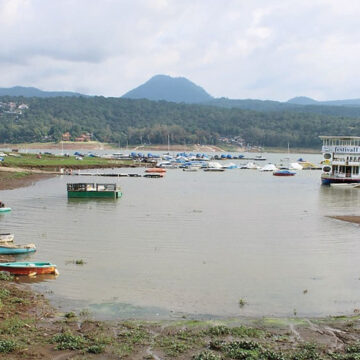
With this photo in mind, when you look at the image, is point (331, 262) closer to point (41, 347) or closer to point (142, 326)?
point (142, 326)

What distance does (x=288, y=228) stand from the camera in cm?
3391

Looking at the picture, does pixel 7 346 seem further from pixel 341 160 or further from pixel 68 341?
pixel 341 160

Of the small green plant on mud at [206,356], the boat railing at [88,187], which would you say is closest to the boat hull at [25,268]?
the small green plant on mud at [206,356]

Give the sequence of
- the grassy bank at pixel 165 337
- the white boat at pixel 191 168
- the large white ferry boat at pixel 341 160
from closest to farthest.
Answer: the grassy bank at pixel 165 337 < the large white ferry boat at pixel 341 160 < the white boat at pixel 191 168

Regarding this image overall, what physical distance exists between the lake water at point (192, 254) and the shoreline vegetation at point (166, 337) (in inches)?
46.0

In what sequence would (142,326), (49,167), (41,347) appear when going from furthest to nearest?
(49,167), (142,326), (41,347)

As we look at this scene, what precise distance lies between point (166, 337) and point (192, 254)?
37.6ft

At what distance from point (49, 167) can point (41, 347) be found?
7264 cm

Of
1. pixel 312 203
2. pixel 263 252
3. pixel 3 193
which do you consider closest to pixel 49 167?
→ pixel 3 193

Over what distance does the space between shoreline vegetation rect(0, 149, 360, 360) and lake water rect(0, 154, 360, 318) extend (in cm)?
117

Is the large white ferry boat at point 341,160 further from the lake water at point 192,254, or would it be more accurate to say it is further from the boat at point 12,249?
the boat at point 12,249

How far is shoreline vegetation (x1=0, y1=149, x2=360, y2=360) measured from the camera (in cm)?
1254

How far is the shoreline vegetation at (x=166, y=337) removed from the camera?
12.5m

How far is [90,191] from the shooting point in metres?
47.8
